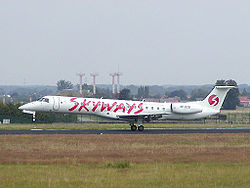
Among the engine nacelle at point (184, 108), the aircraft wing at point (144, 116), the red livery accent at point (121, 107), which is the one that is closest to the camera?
the aircraft wing at point (144, 116)

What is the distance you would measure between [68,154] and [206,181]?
10.0m

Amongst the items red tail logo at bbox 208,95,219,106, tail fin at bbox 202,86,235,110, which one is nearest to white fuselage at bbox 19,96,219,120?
tail fin at bbox 202,86,235,110

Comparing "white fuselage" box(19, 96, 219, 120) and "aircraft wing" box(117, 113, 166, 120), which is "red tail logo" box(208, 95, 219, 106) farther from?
"aircraft wing" box(117, 113, 166, 120)

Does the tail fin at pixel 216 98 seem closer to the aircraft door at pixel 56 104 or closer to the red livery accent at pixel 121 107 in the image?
the red livery accent at pixel 121 107

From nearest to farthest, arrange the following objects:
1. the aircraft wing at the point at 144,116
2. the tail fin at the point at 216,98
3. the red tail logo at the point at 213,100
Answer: the aircraft wing at the point at 144,116 → the tail fin at the point at 216,98 → the red tail logo at the point at 213,100

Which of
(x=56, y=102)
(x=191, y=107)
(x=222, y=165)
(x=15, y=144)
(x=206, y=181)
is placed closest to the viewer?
(x=206, y=181)

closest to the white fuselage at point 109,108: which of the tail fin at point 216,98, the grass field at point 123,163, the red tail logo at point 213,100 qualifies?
the tail fin at point 216,98

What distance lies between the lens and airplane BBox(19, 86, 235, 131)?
144ft

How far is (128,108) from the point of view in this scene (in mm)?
45094

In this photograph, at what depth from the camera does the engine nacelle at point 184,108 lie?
46344 millimetres

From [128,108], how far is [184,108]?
17.8 feet

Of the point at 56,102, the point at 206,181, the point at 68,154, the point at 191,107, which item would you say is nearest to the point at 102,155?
the point at 68,154

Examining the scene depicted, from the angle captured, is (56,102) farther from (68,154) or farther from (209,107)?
(68,154)

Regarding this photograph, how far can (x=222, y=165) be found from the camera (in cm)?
2134
